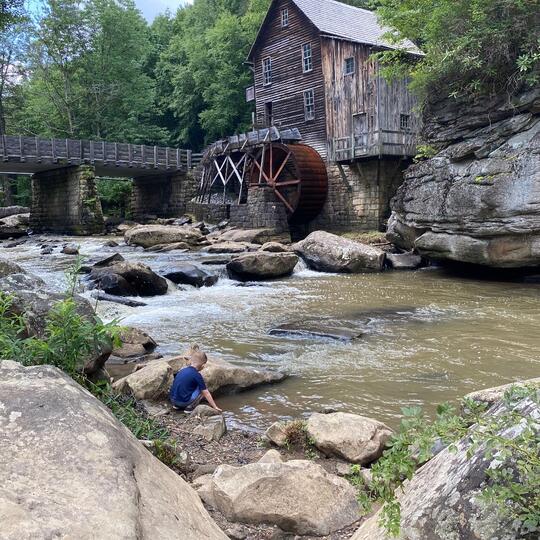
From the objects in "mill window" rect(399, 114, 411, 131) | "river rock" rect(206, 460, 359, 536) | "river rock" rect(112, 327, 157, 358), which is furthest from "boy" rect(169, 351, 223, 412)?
"mill window" rect(399, 114, 411, 131)

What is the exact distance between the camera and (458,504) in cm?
139

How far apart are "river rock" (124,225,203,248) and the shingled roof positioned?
10.5 meters

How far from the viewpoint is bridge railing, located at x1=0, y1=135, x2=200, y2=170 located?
2441 centimetres

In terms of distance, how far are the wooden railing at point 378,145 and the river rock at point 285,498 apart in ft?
56.3

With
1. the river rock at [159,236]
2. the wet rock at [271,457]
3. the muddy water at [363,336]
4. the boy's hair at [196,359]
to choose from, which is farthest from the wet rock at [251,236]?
the wet rock at [271,457]

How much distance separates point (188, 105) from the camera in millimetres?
36562

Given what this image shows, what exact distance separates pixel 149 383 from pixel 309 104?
2107 centimetres

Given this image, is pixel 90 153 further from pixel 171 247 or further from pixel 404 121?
pixel 404 121

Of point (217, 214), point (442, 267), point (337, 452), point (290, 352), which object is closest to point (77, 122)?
point (217, 214)

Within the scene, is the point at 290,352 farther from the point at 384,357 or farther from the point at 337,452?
the point at 337,452

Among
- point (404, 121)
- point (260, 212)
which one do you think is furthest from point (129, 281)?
point (404, 121)

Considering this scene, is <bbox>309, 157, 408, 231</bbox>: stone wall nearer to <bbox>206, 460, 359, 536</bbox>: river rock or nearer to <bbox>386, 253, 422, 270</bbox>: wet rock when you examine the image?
<bbox>386, 253, 422, 270</bbox>: wet rock

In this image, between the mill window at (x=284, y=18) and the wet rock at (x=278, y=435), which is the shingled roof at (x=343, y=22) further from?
the wet rock at (x=278, y=435)

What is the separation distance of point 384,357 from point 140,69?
37810 mm
